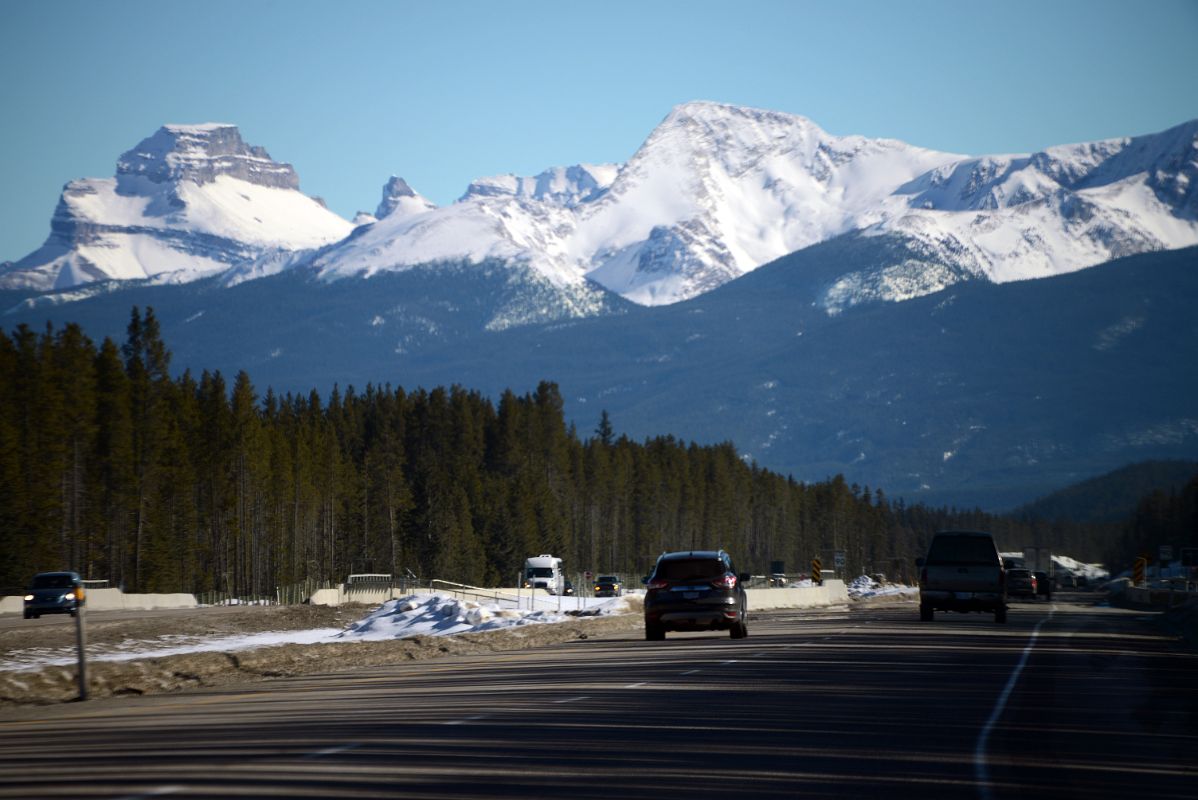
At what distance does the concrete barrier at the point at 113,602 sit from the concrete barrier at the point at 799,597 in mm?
28301

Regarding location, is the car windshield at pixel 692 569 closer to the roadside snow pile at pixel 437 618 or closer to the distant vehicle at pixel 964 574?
the distant vehicle at pixel 964 574

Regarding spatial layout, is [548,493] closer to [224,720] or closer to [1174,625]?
[1174,625]

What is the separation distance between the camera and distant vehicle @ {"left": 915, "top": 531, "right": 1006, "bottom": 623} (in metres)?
49.8

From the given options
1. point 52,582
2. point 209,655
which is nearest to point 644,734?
point 209,655

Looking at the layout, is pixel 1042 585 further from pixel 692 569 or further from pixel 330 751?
pixel 330 751

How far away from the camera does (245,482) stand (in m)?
133

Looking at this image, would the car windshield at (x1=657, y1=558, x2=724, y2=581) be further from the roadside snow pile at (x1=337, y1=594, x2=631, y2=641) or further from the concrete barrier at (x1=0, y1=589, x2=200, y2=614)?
the concrete barrier at (x1=0, y1=589, x2=200, y2=614)

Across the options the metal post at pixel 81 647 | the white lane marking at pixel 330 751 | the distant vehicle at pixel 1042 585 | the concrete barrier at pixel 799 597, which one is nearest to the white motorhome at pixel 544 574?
the concrete barrier at pixel 799 597

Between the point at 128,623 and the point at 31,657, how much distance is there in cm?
1454

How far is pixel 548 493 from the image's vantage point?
16875 cm

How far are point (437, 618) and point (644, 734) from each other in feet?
152

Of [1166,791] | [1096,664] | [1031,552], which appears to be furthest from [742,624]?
[1031,552]

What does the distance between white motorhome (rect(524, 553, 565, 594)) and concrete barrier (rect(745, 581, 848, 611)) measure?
18.8 meters

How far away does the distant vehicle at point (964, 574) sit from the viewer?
163 ft
